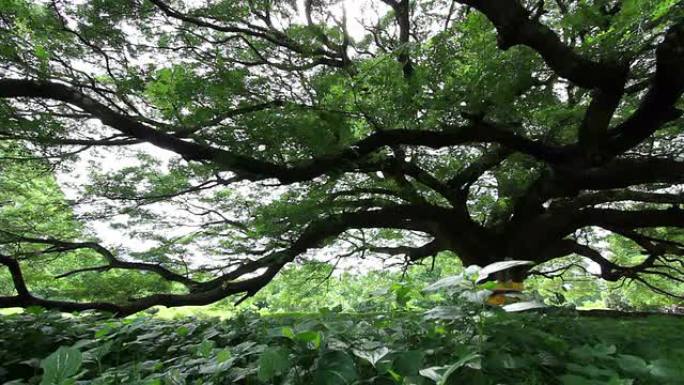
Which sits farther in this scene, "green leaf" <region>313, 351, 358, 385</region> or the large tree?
the large tree

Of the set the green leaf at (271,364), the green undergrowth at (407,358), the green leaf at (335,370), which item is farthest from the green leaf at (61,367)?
the green leaf at (335,370)

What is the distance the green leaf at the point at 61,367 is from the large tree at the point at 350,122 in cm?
257

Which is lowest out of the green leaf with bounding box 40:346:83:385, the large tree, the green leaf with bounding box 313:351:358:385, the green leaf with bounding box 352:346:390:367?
the green leaf with bounding box 313:351:358:385

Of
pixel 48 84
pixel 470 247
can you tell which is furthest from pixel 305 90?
pixel 470 247

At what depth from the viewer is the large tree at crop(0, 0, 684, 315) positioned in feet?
11.2

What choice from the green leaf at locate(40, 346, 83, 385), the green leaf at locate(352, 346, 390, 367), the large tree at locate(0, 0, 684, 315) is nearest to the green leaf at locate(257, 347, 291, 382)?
→ the green leaf at locate(352, 346, 390, 367)

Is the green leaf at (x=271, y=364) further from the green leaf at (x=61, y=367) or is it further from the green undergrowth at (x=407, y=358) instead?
the green leaf at (x=61, y=367)

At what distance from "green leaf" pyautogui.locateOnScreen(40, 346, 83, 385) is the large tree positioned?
8.45 feet

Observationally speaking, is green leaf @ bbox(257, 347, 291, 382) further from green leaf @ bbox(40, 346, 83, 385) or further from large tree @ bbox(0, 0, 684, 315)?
large tree @ bbox(0, 0, 684, 315)

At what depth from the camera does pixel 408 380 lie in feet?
2.92

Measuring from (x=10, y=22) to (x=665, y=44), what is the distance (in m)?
5.16

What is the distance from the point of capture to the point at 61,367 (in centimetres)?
94

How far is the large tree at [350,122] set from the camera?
11.2 feet

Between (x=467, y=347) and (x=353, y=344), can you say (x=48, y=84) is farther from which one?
(x=467, y=347)
